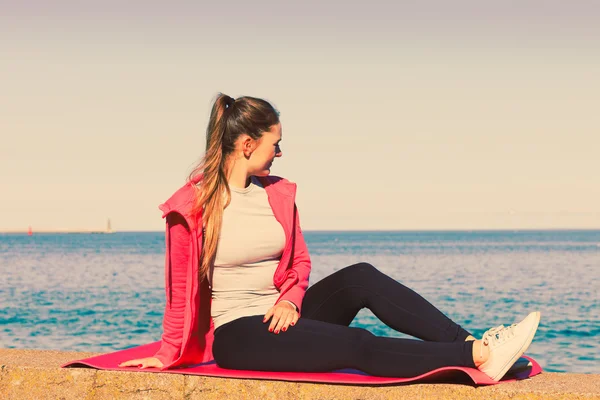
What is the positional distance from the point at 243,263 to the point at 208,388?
2.36ft

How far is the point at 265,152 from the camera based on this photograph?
431cm

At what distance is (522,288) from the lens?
35.5 meters

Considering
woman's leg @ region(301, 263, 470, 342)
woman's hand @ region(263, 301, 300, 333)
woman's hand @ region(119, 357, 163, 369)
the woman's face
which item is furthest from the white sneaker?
woman's hand @ region(119, 357, 163, 369)

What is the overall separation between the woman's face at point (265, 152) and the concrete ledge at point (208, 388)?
1.20 metres

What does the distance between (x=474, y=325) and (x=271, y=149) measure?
19.8 meters

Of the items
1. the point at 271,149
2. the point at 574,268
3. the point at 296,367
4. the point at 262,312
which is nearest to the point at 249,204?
the point at 271,149

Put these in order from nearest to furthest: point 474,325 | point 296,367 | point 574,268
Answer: point 296,367 < point 474,325 < point 574,268

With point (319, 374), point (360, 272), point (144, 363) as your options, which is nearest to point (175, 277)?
point (144, 363)

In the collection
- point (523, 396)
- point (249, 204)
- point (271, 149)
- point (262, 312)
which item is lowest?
point (523, 396)

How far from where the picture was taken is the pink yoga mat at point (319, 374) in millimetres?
3812

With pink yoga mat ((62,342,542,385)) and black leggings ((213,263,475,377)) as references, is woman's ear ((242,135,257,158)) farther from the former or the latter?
pink yoga mat ((62,342,542,385))

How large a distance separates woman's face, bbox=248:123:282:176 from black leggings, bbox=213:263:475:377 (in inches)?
30.7

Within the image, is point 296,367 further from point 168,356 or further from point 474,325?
point 474,325

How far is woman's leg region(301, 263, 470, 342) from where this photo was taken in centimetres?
419
